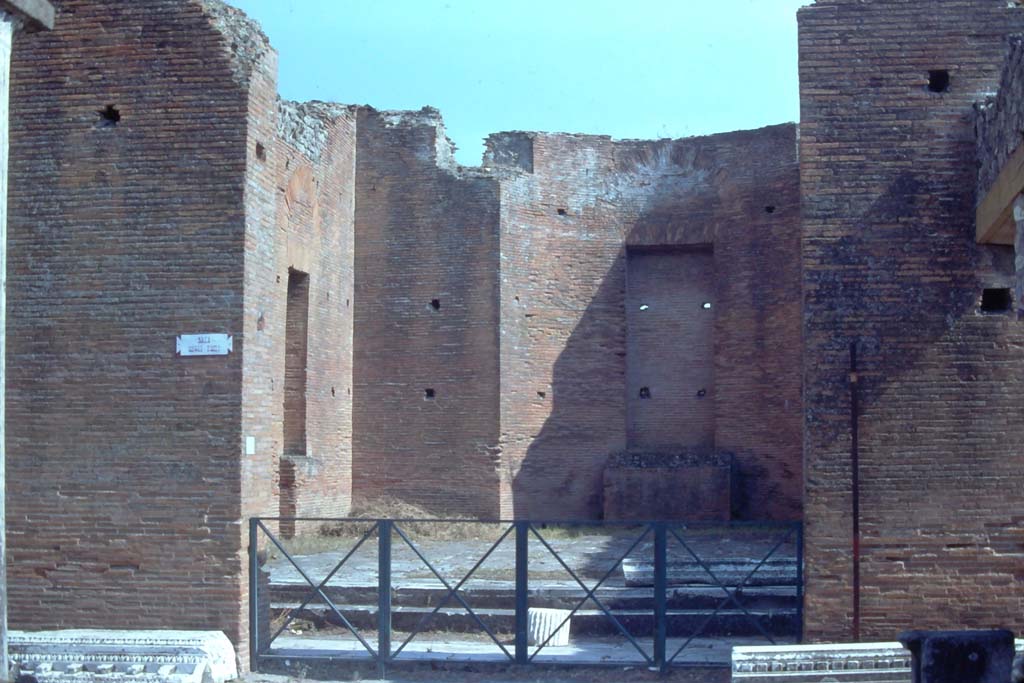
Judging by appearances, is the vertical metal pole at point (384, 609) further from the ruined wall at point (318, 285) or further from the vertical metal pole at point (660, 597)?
the ruined wall at point (318, 285)

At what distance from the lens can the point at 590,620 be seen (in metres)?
10.7

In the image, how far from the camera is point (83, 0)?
358 inches

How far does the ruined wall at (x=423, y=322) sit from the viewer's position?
1795 cm

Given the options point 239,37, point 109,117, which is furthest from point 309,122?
point 109,117

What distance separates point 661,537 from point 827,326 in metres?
1.95

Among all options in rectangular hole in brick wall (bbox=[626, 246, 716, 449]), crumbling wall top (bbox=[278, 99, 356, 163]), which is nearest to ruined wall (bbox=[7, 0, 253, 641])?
crumbling wall top (bbox=[278, 99, 356, 163])

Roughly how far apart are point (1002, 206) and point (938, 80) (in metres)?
1.50

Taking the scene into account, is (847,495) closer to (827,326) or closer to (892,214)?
(827,326)

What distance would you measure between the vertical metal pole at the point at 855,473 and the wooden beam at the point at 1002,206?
1.19 metres

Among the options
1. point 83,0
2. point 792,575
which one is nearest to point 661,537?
point 792,575

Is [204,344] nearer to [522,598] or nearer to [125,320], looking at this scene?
[125,320]

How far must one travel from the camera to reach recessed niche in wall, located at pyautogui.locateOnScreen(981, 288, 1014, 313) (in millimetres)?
8430

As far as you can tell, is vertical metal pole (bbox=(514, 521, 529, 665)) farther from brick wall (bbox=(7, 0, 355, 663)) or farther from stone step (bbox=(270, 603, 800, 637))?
brick wall (bbox=(7, 0, 355, 663))

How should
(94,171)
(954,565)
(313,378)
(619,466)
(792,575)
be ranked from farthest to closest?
(619,466)
(313,378)
(792,575)
(94,171)
(954,565)
